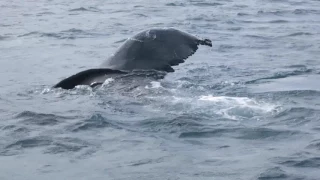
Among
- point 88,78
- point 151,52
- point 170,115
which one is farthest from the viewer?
point 151,52

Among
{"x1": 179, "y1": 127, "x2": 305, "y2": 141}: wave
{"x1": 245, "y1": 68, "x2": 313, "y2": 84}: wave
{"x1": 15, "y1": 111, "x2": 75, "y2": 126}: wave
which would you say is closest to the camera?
{"x1": 179, "y1": 127, "x2": 305, "y2": 141}: wave

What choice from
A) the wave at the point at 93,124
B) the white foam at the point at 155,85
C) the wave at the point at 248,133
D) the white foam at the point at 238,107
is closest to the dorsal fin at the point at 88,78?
the white foam at the point at 155,85

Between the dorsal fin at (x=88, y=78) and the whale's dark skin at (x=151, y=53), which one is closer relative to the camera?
the dorsal fin at (x=88, y=78)

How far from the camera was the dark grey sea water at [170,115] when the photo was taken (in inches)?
335

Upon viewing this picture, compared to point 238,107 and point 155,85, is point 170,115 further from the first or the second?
point 155,85

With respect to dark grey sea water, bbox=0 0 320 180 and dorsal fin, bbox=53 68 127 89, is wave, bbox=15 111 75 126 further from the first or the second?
dorsal fin, bbox=53 68 127 89

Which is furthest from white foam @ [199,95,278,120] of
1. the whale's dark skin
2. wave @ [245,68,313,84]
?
wave @ [245,68,313,84]

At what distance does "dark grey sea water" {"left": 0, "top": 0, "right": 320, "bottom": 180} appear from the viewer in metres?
8.51

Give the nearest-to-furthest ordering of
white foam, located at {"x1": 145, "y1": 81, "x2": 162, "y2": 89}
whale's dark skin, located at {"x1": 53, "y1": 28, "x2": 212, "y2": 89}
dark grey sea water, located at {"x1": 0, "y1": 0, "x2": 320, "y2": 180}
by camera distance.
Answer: dark grey sea water, located at {"x1": 0, "y1": 0, "x2": 320, "y2": 180} → white foam, located at {"x1": 145, "y1": 81, "x2": 162, "y2": 89} → whale's dark skin, located at {"x1": 53, "y1": 28, "x2": 212, "y2": 89}

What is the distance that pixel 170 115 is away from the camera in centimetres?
1016

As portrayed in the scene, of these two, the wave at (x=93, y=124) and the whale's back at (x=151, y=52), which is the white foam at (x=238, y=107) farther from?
the wave at (x=93, y=124)

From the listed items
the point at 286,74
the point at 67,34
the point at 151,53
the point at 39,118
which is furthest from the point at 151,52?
the point at 67,34

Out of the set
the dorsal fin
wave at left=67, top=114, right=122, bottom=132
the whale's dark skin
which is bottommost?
wave at left=67, top=114, right=122, bottom=132


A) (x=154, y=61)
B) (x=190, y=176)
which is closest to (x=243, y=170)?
(x=190, y=176)
